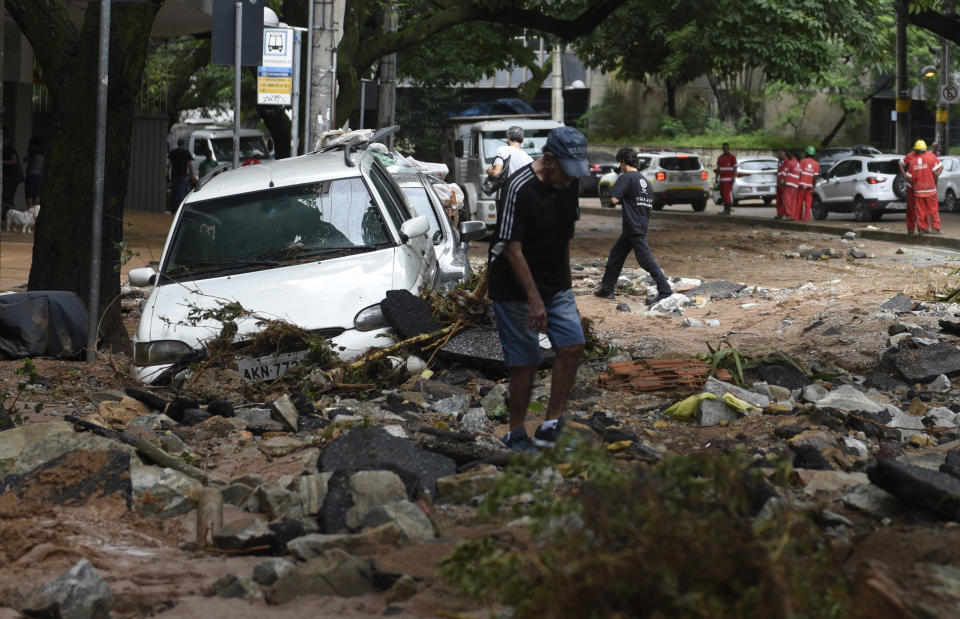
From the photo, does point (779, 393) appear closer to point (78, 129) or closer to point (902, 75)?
point (78, 129)

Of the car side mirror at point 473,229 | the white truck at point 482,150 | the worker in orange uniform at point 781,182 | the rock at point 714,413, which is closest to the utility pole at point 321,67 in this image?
the car side mirror at point 473,229

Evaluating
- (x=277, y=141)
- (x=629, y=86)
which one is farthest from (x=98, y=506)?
(x=629, y=86)

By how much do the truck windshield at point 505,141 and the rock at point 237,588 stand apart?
63.9 feet

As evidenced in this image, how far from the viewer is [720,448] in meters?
6.25

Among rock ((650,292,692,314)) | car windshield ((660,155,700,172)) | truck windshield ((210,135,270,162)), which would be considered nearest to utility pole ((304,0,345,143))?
rock ((650,292,692,314))

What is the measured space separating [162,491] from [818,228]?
73.6ft

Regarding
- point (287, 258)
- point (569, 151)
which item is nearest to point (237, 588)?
point (569, 151)

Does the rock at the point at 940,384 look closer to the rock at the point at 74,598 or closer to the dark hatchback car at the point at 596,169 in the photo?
the rock at the point at 74,598

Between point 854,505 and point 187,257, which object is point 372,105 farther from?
point 854,505

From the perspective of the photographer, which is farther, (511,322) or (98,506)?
(511,322)

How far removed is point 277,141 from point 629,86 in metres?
36.5

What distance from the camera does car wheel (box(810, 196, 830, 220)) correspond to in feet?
97.1

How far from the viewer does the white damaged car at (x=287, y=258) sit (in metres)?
8.05

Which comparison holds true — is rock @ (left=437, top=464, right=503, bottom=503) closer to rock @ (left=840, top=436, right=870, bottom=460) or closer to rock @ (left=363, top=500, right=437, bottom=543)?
rock @ (left=363, top=500, right=437, bottom=543)
